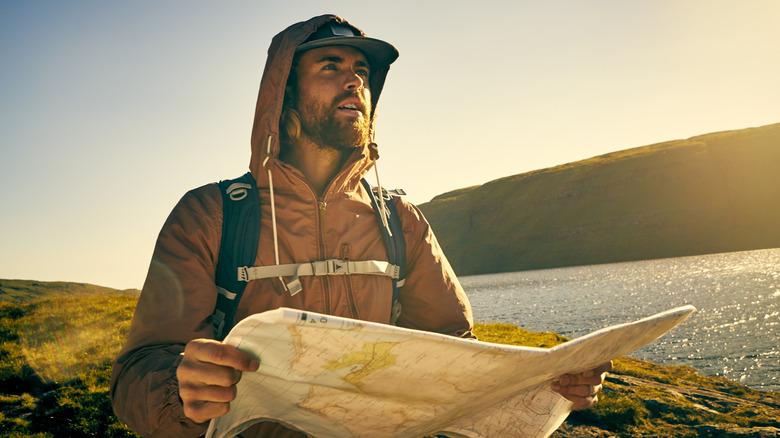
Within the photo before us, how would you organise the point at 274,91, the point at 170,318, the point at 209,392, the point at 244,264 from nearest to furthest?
the point at 209,392 < the point at 170,318 < the point at 244,264 < the point at 274,91

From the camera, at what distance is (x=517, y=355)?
1.57 meters

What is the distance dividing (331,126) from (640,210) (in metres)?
123

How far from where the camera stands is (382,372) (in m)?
1.52

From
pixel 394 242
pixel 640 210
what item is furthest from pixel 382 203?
pixel 640 210

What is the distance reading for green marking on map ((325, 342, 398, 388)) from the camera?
1371 mm

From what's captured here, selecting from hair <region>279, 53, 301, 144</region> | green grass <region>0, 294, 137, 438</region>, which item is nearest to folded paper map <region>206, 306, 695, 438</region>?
hair <region>279, 53, 301, 144</region>

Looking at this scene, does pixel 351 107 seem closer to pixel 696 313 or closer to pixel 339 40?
pixel 339 40

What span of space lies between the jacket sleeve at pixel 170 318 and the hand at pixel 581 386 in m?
1.78

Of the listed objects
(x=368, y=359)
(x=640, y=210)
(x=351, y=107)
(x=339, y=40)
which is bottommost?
(x=640, y=210)

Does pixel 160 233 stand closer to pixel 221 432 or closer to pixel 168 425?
pixel 168 425

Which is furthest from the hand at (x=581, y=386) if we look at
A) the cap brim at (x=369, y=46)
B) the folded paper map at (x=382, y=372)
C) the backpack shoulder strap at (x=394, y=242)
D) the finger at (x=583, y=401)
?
the cap brim at (x=369, y=46)

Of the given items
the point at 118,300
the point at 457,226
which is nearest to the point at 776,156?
the point at 457,226

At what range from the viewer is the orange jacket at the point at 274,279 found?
1.92m

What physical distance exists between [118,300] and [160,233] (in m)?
14.2
